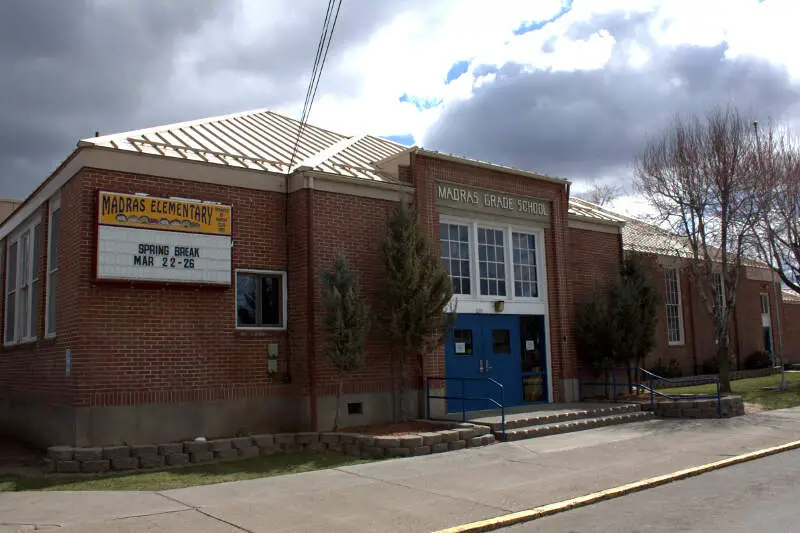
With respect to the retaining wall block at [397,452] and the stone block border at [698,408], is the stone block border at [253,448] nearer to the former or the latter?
the retaining wall block at [397,452]

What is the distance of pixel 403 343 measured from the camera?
14078 mm

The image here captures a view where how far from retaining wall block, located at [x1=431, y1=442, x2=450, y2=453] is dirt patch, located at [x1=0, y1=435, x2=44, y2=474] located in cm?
648

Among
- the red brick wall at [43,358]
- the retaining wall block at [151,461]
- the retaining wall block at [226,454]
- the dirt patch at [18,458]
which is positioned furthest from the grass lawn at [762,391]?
the dirt patch at [18,458]

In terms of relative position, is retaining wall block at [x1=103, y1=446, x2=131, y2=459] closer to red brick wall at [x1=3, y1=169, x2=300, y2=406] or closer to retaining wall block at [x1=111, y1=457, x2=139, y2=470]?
retaining wall block at [x1=111, y1=457, x2=139, y2=470]

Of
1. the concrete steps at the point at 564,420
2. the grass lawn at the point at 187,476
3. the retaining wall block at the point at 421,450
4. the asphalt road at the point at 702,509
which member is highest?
the concrete steps at the point at 564,420

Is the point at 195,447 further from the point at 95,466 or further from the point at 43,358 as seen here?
the point at 43,358

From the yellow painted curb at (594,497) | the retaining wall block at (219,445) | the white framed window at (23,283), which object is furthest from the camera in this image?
the white framed window at (23,283)

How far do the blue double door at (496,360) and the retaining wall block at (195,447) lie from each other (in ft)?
18.9

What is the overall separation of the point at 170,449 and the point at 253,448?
1.42 meters

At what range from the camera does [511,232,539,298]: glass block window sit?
17766 mm

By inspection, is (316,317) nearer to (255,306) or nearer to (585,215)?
(255,306)

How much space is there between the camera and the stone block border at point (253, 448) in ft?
35.6

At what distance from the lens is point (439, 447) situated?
482 inches

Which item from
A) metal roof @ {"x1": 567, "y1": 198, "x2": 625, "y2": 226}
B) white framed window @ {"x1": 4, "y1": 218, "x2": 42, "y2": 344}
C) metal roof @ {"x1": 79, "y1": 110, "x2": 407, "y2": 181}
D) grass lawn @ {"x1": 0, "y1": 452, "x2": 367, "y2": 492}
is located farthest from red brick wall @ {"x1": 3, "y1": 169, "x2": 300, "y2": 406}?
metal roof @ {"x1": 567, "y1": 198, "x2": 625, "y2": 226}
